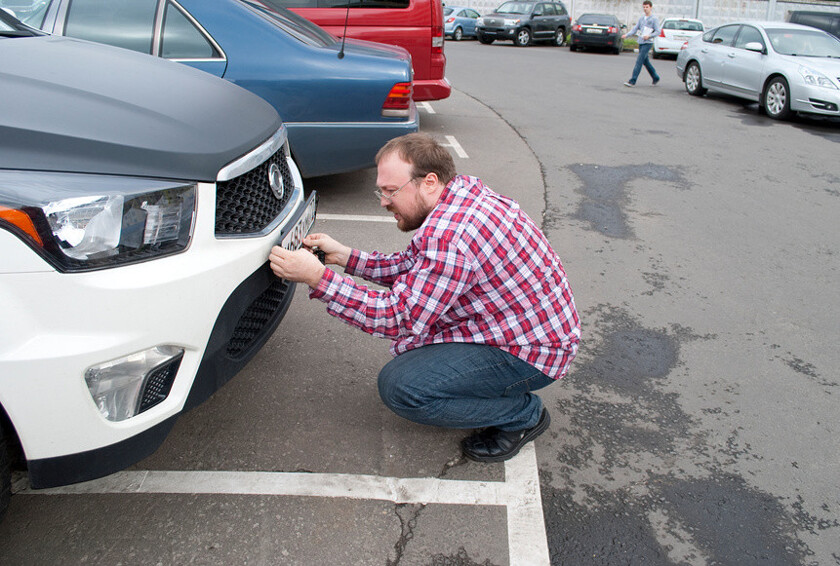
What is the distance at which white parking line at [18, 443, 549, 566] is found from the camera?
2379 millimetres

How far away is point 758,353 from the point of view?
3535mm

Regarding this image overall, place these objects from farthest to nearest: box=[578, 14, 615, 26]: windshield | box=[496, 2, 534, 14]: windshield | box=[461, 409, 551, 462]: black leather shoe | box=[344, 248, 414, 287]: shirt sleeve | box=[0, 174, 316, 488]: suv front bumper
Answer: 1. box=[496, 2, 534, 14]: windshield
2. box=[578, 14, 615, 26]: windshield
3. box=[344, 248, 414, 287]: shirt sleeve
4. box=[461, 409, 551, 462]: black leather shoe
5. box=[0, 174, 316, 488]: suv front bumper

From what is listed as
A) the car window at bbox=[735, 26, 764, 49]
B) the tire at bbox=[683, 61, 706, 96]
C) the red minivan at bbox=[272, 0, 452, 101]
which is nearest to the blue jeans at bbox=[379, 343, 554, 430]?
the red minivan at bbox=[272, 0, 452, 101]

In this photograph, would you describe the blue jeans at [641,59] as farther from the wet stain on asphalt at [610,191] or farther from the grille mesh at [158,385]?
the grille mesh at [158,385]

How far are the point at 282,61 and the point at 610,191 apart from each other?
3242 millimetres

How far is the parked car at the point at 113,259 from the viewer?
1.68m

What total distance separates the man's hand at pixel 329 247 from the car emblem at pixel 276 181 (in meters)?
0.21

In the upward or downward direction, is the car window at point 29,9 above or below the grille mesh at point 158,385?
above

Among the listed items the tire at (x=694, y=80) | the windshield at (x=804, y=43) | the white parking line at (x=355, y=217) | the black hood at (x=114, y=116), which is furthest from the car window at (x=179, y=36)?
the tire at (x=694, y=80)

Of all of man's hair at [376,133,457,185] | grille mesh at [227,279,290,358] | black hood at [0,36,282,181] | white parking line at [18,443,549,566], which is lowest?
white parking line at [18,443,549,566]

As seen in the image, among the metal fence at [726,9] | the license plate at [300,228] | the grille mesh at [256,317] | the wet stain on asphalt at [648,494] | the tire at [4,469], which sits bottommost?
the wet stain on asphalt at [648,494]

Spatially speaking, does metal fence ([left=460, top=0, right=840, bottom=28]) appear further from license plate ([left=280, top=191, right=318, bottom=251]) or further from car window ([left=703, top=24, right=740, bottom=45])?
license plate ([left=280, top=191, right=318, bottom=251])

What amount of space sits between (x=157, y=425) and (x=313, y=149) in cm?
308

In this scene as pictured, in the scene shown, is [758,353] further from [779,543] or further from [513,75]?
[513,75]
